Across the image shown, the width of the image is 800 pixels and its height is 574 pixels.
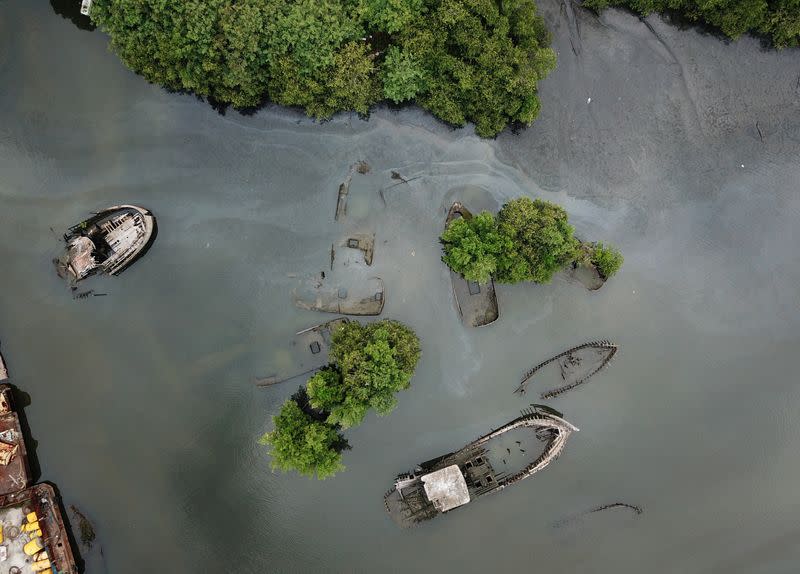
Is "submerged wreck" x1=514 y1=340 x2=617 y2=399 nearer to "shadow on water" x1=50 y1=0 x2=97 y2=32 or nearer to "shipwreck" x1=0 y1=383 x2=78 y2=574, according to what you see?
"shipwreck" x1=0 y1=383 x2=78 y2=574

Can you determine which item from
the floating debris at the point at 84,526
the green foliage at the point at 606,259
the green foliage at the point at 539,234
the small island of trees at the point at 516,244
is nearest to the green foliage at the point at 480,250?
the small island of trees at the point at 516,244

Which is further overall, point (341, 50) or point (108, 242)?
point (108, 242)

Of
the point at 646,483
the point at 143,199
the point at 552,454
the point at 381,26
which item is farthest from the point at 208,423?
the point at 646,483

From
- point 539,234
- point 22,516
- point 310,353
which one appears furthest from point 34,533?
point 539,234

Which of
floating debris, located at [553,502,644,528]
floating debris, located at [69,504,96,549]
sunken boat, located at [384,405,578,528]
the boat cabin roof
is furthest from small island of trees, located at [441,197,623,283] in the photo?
floating debris, located at [69,504,96,549]

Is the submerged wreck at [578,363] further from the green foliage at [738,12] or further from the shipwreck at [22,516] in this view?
the shipwreck at [22,516]

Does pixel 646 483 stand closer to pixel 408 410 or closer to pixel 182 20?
pixel 408 410

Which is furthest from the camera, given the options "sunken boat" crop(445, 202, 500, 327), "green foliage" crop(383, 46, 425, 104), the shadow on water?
"sunken boat" crop(445, 202, 500, 327)

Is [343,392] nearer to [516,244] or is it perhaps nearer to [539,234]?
[516,244]

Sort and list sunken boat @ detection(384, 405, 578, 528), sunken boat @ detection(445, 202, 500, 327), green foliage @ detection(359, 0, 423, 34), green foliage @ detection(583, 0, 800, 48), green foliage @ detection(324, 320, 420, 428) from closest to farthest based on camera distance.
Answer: green foliage @ detection(359, 0, 423, 34), green foliage @ detection(324, 320, 420, 428), green foliage @ detection(583, 0, 800, 48), sunken boat @ detection(384, 405, 578, 528), sunken boat @ detection(445, 202, 500, 327)
